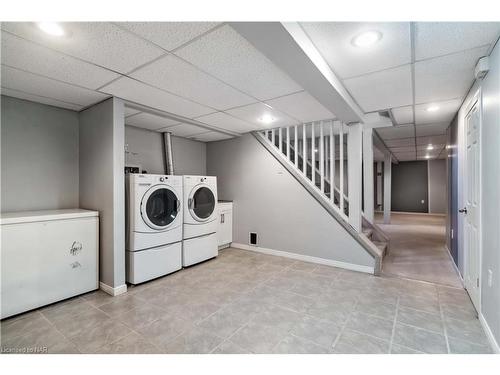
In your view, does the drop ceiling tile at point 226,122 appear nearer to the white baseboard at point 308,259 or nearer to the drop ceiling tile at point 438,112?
the white baseboard at point 308,259

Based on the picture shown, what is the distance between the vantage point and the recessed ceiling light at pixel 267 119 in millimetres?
3295

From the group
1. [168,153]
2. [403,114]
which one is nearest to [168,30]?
[168,153]

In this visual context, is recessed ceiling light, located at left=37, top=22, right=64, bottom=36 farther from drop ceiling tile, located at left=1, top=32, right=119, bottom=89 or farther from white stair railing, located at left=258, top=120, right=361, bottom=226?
white stair railing, located at left=258, top=120, right=361, bottom=226

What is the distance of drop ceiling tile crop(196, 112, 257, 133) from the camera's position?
3.28 meters

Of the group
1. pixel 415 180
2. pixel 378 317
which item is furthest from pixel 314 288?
pixel 415 180

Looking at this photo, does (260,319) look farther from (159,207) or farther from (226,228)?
(226,228)

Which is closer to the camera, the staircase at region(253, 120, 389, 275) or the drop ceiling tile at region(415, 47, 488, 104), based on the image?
the drop ceiling tile at region(415, 47, 488, 104)

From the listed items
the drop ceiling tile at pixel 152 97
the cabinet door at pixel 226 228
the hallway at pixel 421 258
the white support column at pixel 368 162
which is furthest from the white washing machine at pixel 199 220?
the white support column at pixel 368 162

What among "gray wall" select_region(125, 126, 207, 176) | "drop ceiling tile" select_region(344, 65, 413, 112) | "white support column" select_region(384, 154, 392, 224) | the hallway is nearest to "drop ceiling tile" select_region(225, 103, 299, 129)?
"drop ceiling tile" select_region(344, 65, 413, 112)

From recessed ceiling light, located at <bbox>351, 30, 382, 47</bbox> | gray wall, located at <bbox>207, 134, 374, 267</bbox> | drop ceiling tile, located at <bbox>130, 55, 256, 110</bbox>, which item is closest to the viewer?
recessed ceiling light, located at <bbox>351, 30, 382, 47</bbox>

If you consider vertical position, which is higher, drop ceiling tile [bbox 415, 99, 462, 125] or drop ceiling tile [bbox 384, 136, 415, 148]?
drop ceiling tile [bbox 384, 136, 415, 148]

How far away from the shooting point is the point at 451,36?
154 cm

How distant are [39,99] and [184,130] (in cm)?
185

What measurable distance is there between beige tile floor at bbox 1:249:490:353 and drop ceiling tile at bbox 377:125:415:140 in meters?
2.62
